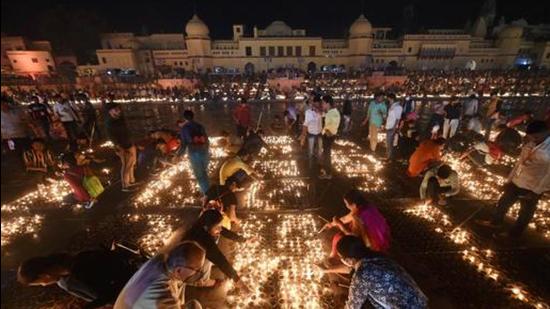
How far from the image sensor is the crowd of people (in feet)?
8.02

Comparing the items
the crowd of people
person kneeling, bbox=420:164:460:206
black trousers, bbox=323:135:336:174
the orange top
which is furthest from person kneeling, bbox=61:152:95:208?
the orange top

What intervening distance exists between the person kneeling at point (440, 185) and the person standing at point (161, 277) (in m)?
4.79

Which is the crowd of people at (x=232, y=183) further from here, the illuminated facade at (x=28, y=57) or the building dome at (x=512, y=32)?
the building dome at (x=512, y=32)

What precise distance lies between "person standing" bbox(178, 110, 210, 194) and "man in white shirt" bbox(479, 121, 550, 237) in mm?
5317

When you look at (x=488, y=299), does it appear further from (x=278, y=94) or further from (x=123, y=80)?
(x=123, y=80)

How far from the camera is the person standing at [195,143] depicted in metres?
5.23

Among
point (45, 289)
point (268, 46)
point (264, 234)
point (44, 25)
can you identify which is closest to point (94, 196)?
point (45, 289)

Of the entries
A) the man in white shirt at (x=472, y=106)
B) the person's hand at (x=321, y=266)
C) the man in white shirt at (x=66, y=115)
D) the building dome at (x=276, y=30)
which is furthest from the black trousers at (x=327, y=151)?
the building dome at (x=276, y=30)

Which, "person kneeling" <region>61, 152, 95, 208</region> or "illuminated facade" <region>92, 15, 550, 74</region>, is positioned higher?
"illuminated facade" <region>92, 15, 550, 74</region>

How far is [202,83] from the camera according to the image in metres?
30.8

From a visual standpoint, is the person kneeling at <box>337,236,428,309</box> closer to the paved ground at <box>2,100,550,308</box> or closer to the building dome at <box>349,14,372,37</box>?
the paved ground at <box>2,100,550,308</box>

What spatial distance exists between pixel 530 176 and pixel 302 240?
361 cm

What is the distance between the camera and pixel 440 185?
17.7 feet

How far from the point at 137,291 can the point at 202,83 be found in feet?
101
